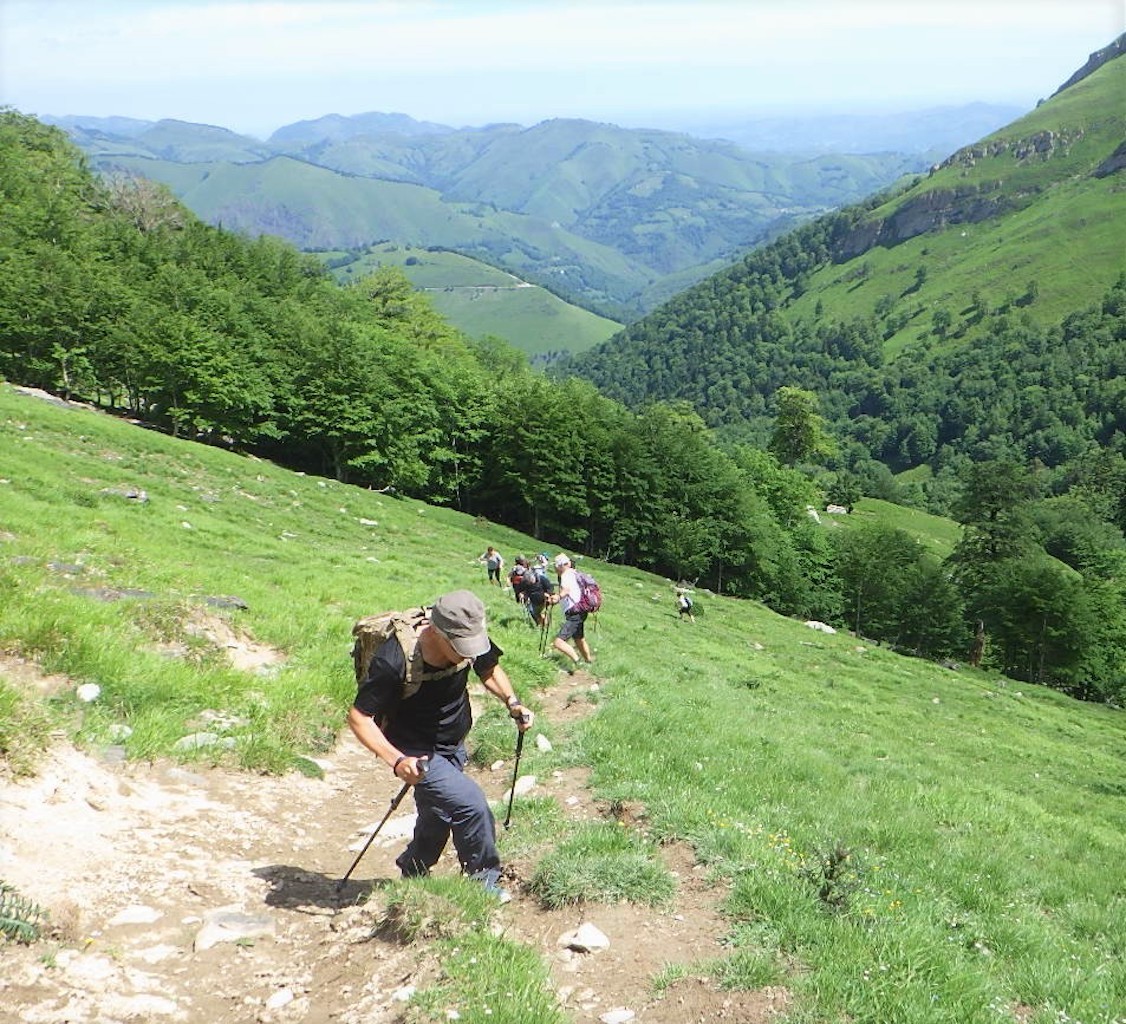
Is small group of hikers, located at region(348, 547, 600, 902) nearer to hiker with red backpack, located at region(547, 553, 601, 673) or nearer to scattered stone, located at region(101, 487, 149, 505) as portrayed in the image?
hiker with red backpack, located at region(547, 553, 601, 673)

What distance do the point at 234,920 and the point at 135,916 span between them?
74 centimetres

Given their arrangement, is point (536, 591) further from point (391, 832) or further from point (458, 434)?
point (458, 434)

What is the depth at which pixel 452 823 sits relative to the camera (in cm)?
659

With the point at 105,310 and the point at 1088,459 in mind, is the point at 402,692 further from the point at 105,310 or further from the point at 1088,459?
the point at 1088,459

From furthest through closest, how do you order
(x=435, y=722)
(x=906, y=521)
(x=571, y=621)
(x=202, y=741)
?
1. (x=906, y=521)
2. (x=571, y=621)
3. (x=202, y=741)
4. (x=435, y=722)

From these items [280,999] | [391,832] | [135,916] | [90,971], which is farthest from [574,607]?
[90,971]

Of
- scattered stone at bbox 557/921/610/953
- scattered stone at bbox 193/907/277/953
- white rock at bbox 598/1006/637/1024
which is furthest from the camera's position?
scattered stone at bbox 557/921/610/953

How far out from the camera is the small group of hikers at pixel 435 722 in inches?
243

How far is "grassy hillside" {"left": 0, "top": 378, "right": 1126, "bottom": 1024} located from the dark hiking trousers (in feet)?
2.72

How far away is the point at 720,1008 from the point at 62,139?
141 m

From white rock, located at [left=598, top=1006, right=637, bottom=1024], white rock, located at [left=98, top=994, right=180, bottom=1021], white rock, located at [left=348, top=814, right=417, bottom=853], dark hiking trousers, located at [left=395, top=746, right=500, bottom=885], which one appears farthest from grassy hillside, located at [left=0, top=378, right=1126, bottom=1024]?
white rock, located at [left=98, top=994, right=180, bottom=1021]

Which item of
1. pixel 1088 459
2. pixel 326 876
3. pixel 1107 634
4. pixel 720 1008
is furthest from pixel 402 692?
pixel 1088 459

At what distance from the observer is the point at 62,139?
112 meters

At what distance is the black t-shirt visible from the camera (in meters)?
6.30
